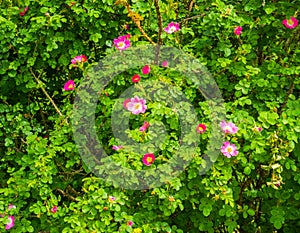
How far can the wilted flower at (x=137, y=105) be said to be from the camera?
2041mm

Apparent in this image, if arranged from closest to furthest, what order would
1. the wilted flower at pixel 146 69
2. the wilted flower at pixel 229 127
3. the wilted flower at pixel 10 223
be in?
the wilted flower at pixel 229 127 < the wilted flower at pixel 146 69 < the wilted flower at pixel 10 223

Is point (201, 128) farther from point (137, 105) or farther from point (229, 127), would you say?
point (137, 105)

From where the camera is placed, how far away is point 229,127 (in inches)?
78.7

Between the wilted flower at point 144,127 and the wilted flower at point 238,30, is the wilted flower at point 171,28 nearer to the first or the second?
the wilted flower at point 238,30

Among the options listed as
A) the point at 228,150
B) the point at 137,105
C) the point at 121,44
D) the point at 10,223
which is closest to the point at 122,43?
the point at 121,44

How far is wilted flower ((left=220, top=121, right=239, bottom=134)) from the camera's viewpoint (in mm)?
1993

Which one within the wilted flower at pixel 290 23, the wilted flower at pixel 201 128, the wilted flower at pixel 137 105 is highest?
the wilted flower at pixel 290 23

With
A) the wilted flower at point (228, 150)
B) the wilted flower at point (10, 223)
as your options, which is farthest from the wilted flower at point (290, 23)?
the wilted flower at point (10, 223)

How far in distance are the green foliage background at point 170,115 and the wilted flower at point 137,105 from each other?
0.06 metres

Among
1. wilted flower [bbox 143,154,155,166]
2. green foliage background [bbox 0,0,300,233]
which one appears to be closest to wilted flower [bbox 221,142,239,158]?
green foliage background [bbox 0,0,300,233]

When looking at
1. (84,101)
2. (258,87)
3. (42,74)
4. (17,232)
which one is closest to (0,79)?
(42,74)

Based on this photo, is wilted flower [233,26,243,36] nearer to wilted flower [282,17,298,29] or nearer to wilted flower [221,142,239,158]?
wilted flower [282,17,298,29]

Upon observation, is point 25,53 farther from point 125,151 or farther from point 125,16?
point 125,151

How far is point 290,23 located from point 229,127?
1.67 feet
